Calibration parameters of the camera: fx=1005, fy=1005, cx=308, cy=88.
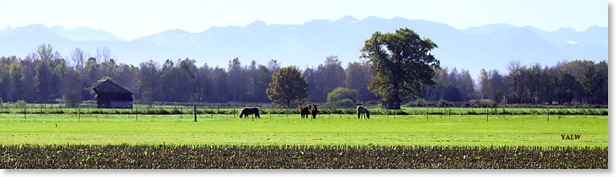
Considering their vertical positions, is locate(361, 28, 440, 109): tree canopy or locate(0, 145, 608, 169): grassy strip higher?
locate(361, 28, 440, 109): tree canopy

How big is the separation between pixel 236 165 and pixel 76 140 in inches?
531

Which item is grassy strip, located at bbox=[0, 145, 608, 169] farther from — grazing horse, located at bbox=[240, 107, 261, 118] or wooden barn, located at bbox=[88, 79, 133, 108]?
wooden barn, located at bbox=[88, 79, 133, 108]

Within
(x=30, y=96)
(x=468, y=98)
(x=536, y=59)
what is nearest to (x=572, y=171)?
(x=536, y=59)

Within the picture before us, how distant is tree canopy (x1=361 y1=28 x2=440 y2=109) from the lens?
298ft

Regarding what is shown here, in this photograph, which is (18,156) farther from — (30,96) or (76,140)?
(30,96)

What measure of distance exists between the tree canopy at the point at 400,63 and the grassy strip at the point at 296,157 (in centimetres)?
6068

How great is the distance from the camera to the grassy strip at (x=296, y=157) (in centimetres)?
2509

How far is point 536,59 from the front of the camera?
4078 cm

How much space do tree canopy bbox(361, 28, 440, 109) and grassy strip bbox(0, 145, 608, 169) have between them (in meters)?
60.7

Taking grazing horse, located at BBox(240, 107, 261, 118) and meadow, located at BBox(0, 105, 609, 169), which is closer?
meadow, located at BBox(0, 105, 609, 169)

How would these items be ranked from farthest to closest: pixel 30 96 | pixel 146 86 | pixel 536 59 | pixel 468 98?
1. pixel 146 86
2. pixel 30 96
3. pixel 468 98
4. pixel 536 59

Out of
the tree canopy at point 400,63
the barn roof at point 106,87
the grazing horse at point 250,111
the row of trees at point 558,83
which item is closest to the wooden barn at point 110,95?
the barn roof at point 106,87

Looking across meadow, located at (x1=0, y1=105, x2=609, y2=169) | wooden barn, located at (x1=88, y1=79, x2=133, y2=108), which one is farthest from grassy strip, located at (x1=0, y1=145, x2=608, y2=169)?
wooden barn, located at (x1=88, y1=79, x2=133, y2=108)

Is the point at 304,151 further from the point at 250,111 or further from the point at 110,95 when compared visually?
the point at 110,95
